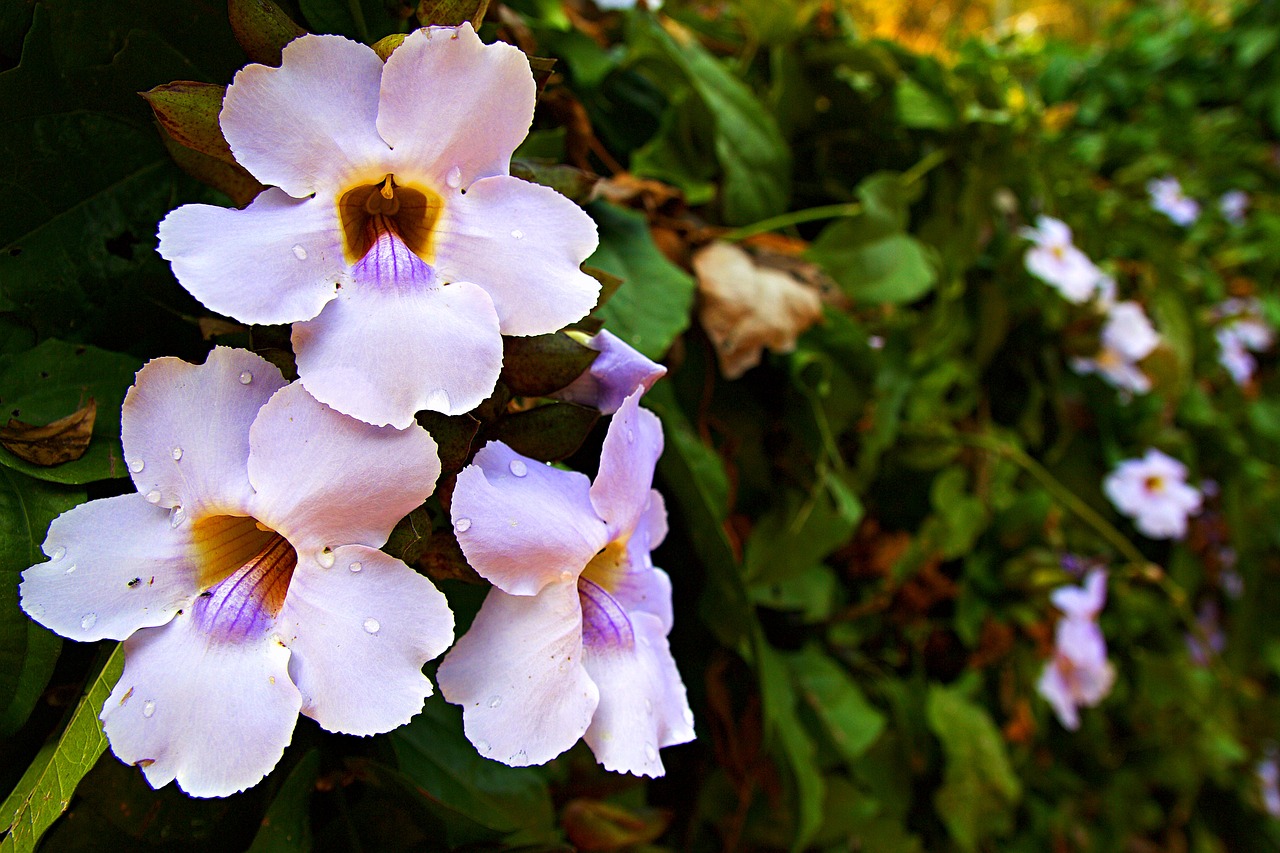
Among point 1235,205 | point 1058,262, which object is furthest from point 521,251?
point 1235,205

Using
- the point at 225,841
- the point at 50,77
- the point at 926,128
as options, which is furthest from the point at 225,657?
the point at 926,128

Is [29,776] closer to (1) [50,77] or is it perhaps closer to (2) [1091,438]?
(1) [50,77]

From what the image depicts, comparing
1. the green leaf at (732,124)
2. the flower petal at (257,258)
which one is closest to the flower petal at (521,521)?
the flower petal at (257,258)

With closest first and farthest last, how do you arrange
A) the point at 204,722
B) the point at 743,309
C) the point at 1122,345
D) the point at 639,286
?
1. the point at 204,722
2. the point at 639,286
3. the point at 743,309
4. the point at 1122,345

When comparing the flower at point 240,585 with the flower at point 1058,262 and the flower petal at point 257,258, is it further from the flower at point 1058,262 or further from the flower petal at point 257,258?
the flower at point 1058,262

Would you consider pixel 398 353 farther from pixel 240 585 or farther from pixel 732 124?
pixel 732 124

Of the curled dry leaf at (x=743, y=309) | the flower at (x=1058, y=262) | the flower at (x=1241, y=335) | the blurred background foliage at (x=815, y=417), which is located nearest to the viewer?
the blurred background foliage at (x=815, y=417)
